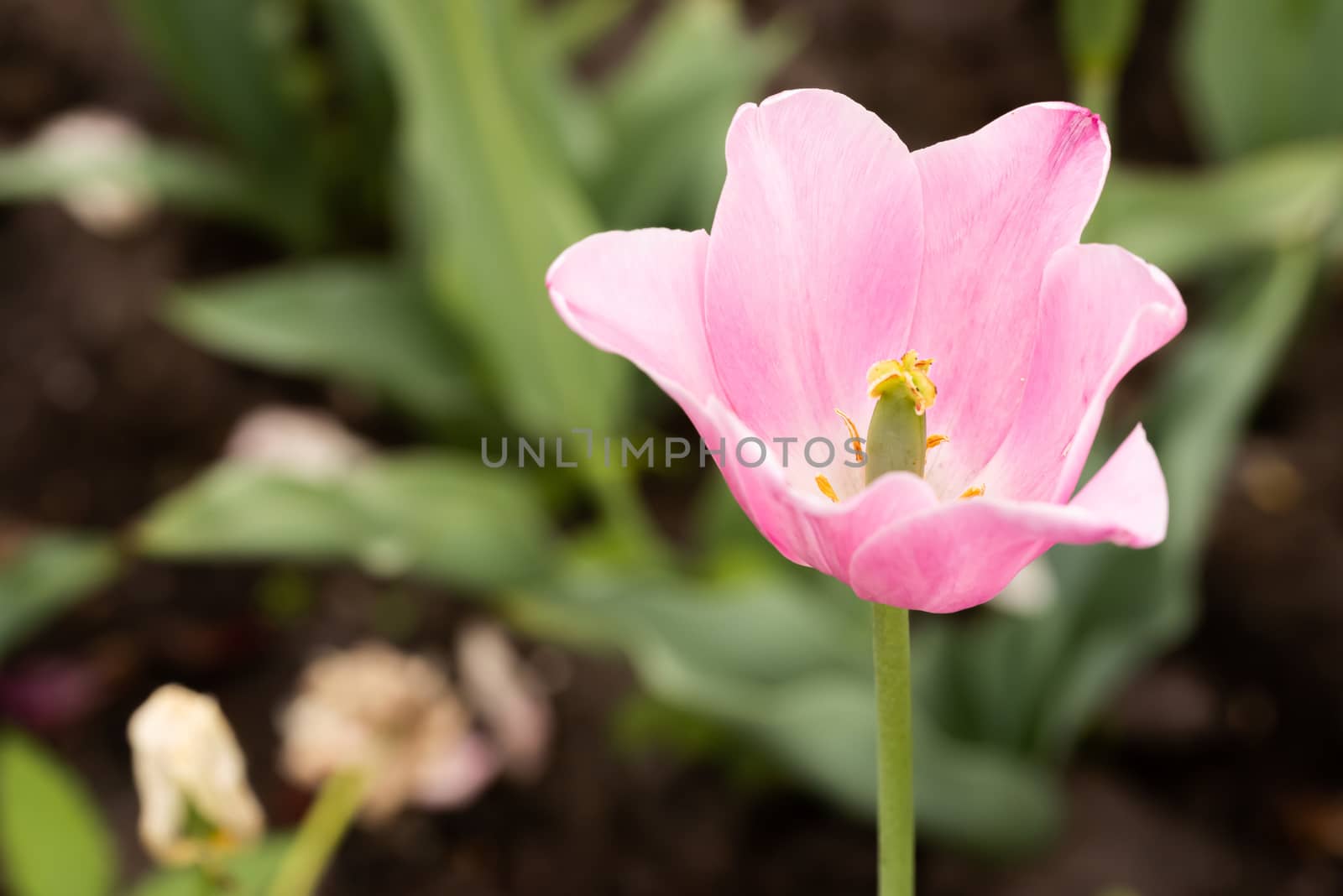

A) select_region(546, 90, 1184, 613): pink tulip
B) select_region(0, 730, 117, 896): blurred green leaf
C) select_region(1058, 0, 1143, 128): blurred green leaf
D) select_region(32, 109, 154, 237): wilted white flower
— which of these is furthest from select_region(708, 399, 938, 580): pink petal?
select_region(32, 109, 154, 237): wilted white flower

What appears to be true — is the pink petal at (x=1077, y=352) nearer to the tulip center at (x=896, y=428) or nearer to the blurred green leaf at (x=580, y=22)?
the tulip center at (x=896, y=428)

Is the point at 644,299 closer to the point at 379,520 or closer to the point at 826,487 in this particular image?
the point at 826,487

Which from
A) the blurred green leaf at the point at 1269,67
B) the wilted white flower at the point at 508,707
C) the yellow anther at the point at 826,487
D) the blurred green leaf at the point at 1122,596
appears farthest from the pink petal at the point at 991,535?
the blurred green leaf at the point at 1269,67

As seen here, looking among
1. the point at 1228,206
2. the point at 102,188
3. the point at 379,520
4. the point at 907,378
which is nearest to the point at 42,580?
the point at 379,520

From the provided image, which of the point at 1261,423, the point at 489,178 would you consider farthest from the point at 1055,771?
the point at 489,178

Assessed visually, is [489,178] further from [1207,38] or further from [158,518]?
[1207,38]
